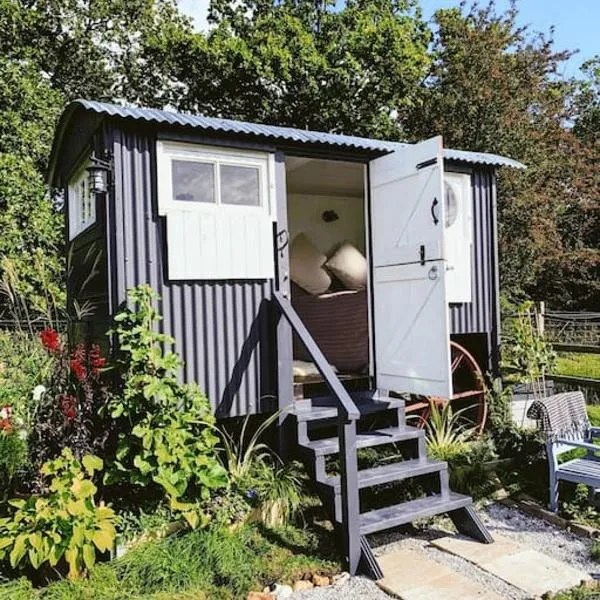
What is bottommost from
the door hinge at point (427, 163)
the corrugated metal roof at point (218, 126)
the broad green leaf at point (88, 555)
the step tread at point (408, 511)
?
the step tread at point (408, 511)

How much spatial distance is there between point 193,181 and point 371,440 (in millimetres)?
2255

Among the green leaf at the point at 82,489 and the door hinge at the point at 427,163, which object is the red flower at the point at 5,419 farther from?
the door hinge at the point at 427,163

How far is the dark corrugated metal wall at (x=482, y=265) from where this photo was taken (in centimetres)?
550

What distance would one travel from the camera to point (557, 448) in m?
4.04

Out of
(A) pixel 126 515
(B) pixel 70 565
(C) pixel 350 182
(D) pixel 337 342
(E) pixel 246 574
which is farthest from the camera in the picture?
(C) pixel 350 182

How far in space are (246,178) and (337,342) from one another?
2.22 metres

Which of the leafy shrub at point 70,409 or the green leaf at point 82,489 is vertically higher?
the leafy shrub at point 70,409

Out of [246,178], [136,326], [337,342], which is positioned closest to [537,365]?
[337,342]

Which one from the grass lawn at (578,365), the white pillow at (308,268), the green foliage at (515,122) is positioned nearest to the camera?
the white pillow at (308,268)

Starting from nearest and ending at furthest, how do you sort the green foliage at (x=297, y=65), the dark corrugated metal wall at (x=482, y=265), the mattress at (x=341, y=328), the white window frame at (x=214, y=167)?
the white window frame at (x=214, y=167) < the dark corrugated metal wall at (x=482, y=265) < the mattress at (x=341, y=328) < the green foliage at (x=297, y=65)

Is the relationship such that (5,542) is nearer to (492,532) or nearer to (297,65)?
(492,532)

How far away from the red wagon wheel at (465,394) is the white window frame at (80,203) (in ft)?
10.8

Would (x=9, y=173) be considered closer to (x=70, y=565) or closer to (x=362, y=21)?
(x=70, y=565)

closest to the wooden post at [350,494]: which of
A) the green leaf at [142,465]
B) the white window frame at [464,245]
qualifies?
the green leaf at [142,465]
